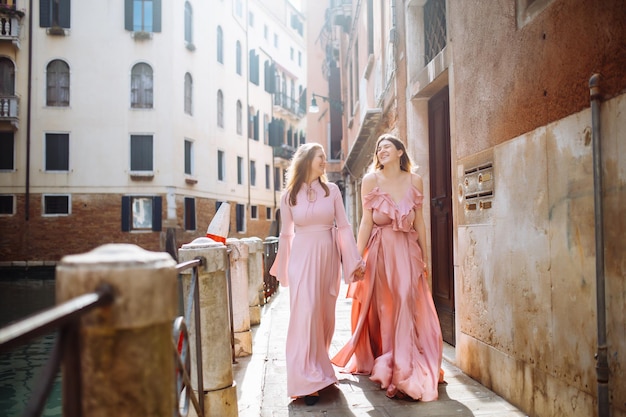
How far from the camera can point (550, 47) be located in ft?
10.3

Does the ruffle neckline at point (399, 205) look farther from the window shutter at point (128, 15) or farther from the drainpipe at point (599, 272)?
the window shutter at point (128, 15)

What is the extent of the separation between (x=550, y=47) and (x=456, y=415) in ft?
7.39

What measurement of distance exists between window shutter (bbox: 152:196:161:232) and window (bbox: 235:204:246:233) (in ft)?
27.0

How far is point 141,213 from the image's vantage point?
77.9 ft

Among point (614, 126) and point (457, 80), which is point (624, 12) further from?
point (457, 80)

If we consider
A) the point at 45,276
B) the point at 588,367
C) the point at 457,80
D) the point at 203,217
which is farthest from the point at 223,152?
the point at 588,367

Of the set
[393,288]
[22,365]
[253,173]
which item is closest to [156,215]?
[253,173]

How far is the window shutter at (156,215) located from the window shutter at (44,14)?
8640 millimetres

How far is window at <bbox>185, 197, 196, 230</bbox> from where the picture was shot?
25.1 meters

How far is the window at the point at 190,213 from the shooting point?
25.1m

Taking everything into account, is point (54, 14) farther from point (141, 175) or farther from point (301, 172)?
point (301, 172)

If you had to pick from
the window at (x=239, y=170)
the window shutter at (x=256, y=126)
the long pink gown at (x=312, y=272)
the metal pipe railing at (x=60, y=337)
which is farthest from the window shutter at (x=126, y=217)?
the metal pipe railing at (x=60, y=337)

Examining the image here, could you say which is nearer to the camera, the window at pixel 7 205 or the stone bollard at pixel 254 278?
the stone bollard at pixel 254 278

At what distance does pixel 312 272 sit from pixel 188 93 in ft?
75.5
